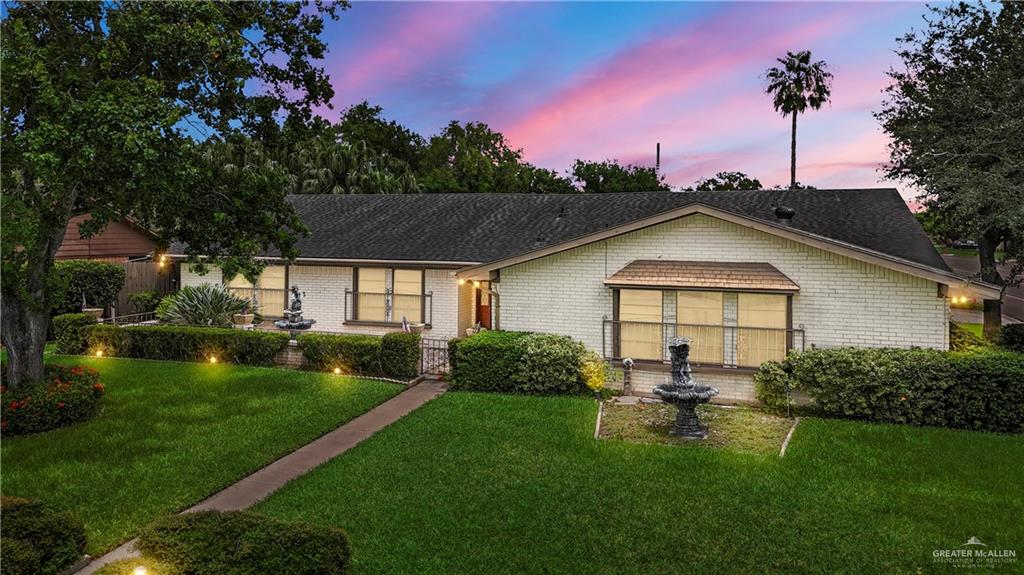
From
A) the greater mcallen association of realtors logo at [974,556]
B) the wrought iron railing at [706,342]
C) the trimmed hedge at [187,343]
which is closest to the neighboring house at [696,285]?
the wrought iron railing at [706,342]

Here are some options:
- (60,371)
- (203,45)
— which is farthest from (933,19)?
(60,371)

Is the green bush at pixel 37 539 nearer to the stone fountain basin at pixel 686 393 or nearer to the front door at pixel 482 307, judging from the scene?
the stone fountain basin at pixel 686 393

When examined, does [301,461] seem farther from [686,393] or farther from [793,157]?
[793,157]

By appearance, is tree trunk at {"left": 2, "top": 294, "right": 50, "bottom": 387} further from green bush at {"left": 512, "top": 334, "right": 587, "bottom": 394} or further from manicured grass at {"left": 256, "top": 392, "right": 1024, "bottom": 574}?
green bush at {"left": 512, "top": 334, "right": 587, "bottom": 394}

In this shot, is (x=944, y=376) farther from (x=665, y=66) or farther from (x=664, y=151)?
(x=664, y=151)

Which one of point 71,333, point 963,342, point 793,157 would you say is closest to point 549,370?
point 963,342

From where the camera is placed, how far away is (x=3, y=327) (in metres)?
12.6

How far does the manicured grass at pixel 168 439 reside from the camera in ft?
28.5

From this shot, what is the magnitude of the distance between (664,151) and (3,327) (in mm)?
56308

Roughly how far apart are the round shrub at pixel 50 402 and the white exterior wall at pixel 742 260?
9549 millimetres

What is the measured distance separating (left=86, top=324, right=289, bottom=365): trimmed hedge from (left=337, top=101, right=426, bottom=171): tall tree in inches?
1750

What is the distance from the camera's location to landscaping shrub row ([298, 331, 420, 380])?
671 inches

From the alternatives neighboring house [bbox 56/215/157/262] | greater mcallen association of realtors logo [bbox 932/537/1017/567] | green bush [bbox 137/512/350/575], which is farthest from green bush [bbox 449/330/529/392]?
neighboring house [bbox 56/215/157/262]

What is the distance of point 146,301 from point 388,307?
1104cm
